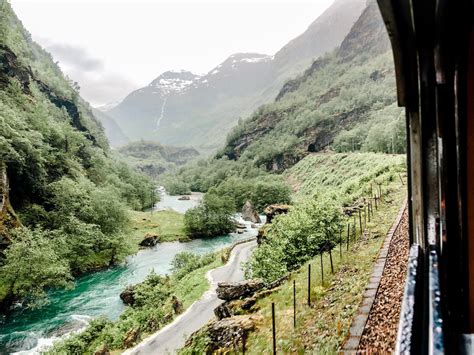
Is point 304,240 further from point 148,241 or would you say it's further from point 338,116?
point 338,116

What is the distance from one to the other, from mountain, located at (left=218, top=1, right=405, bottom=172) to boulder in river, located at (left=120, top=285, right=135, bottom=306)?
5061 cm

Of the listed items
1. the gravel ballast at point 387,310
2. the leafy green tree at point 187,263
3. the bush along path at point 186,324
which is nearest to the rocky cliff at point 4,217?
the leafy green tree at point 187,263

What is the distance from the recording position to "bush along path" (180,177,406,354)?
29.5 ft

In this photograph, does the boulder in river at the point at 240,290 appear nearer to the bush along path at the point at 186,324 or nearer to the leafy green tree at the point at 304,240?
the leafy green tree at the point at 304,240

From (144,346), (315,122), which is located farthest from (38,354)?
(315,122)

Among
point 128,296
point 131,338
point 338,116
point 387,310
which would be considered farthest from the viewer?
point 338,116

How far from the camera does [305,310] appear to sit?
1126 centimetres

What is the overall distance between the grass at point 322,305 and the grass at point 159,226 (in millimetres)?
35344

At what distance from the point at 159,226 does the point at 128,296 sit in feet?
100.0

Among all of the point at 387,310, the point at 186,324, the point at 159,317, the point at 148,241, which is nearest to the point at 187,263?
the point at 148,241

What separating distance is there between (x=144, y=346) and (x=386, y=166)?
32259 millimetres

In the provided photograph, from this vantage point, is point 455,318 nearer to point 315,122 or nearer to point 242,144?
point 315,122

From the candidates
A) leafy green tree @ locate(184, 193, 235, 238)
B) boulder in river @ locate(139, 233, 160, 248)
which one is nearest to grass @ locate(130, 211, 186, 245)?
boulder in river @ locate(139, 233, 160, 248)

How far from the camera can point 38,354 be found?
63.2ft
